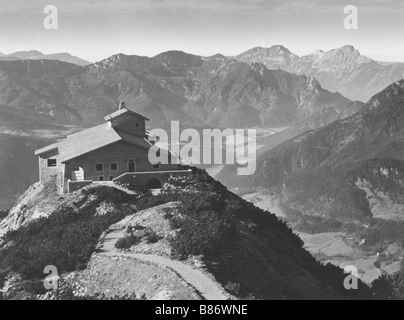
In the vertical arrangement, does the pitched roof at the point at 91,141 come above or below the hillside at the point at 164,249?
above

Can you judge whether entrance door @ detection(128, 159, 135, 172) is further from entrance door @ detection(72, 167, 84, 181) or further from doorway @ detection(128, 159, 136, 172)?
entrance door @ detection(72, 167, 84, 181)

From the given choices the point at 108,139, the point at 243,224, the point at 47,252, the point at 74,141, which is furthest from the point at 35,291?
the point at 74,141

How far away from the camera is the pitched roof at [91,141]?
87.2 metres

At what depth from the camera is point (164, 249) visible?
64.8 m

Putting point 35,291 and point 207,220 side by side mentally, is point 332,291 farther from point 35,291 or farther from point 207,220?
point 35,291

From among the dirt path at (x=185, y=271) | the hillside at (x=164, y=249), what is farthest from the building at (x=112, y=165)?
the dirt path at (x=185, y=271)

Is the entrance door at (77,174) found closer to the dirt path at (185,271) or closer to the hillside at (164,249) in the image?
the hillside at (164,249)

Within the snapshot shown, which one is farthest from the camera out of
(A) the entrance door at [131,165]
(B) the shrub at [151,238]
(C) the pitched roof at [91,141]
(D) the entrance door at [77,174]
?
(A) the entrance door at [131,165]

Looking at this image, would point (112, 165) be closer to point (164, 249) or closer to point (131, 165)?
point (131, 165)

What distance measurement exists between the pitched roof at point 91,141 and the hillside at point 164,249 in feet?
20.1

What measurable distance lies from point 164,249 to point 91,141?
29.5 meters
